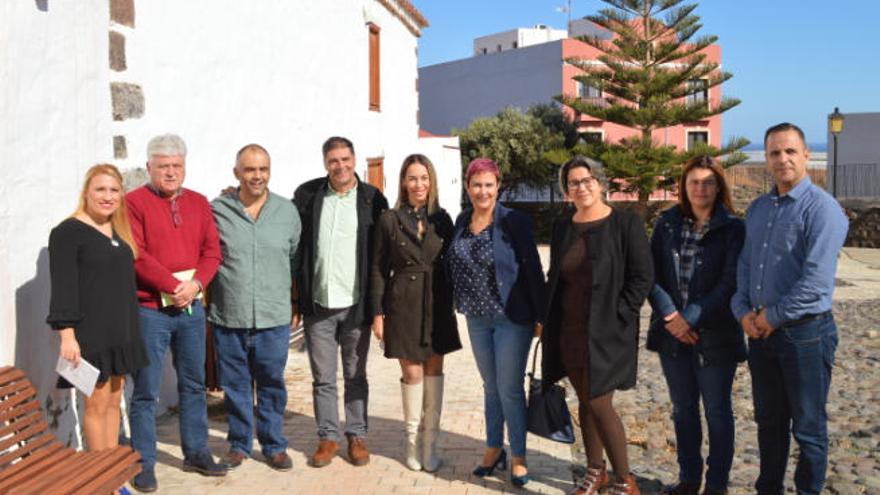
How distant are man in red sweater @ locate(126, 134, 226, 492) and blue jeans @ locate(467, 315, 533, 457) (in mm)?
1291

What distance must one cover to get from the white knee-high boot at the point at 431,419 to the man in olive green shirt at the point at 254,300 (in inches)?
27.5

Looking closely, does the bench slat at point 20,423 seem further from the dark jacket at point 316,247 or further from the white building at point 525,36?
the white building at point 525,36

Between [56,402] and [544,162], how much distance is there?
70.5 feet

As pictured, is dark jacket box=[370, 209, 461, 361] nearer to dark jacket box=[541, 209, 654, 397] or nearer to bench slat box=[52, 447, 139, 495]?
dark jacket box=[541, 209, 654, 397]

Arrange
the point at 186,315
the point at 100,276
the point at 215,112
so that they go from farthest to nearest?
1. the point at 215,112
2. the point at 186,315
3. the point at 100,276

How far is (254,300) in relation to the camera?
3.99 metres

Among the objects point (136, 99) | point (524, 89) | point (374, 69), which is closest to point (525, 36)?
point (524, 89)

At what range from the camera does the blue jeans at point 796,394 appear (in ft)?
10.2

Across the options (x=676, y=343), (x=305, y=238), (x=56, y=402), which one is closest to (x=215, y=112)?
(x=305, y=238)

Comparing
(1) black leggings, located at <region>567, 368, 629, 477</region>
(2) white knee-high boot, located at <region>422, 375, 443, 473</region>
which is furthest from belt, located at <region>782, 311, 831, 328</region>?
(2) white knee-high boot, located at <region>422, 375, 443, 473</region>

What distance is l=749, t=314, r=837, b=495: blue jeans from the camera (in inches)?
122

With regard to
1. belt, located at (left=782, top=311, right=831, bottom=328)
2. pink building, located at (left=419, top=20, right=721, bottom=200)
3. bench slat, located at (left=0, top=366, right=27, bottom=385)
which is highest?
pink building, located at (left=419, top=20, right=721, bottom=200)

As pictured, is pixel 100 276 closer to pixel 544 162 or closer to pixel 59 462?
pixel 59 462

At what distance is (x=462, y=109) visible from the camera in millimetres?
33406
